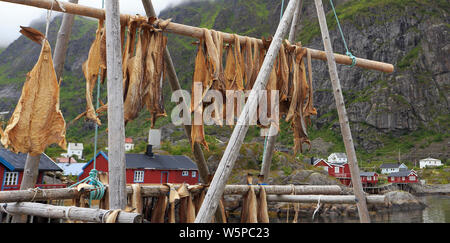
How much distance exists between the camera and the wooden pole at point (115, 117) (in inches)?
→ 99.5

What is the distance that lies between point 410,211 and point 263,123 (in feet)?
134

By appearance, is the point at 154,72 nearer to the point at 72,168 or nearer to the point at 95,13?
the point at 95,13

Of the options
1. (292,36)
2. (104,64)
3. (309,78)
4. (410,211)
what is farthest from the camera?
(410,211)

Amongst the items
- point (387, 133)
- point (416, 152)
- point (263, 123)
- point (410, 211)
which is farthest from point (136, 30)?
point (387, 133)

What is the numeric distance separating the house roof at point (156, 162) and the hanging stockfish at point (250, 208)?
24.5 meters

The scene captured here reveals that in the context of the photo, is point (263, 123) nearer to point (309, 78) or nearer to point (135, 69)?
point (309, 78)

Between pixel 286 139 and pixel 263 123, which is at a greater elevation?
pixel 286 139

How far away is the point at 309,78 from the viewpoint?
450 centimetres

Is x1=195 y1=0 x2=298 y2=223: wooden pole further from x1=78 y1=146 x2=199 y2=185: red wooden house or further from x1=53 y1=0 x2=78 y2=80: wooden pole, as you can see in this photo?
x1=78 y1=146 x2=199 y2=185: red wooden house

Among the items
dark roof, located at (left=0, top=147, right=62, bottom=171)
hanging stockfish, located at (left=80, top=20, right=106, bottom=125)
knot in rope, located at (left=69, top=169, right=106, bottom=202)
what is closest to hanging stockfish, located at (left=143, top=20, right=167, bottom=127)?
hanging stockfish, located at (left=80, top=20, right=106, bottom=125)

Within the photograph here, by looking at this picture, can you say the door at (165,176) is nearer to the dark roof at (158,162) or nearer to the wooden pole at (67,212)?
the dark roof at (158,162)

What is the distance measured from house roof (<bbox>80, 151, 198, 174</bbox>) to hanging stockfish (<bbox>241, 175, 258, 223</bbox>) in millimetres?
24541

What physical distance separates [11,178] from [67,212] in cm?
2016
